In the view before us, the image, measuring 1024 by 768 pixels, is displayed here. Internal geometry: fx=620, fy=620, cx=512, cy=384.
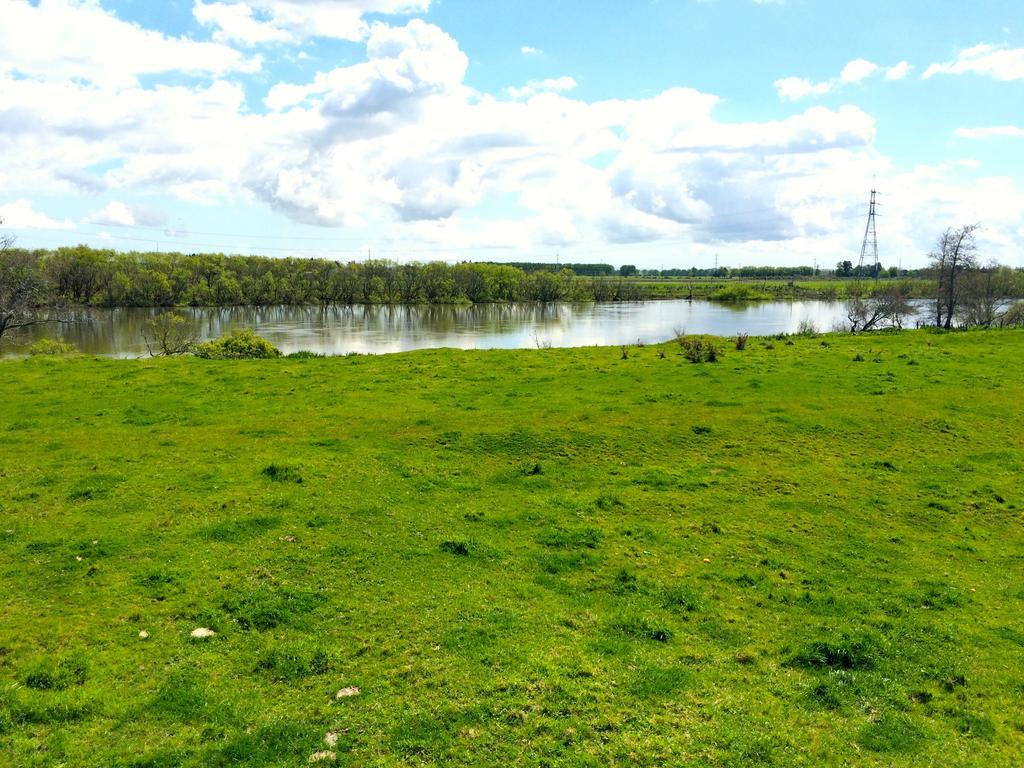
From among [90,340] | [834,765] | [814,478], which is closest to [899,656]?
[834,765]

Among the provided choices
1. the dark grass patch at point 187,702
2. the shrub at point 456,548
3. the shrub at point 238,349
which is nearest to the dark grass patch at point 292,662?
the dark grass patch at point 187,702

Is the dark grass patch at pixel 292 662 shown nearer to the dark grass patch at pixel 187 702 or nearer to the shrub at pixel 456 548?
the dark grass patch at pixel 187 702

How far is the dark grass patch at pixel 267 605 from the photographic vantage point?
812 cm

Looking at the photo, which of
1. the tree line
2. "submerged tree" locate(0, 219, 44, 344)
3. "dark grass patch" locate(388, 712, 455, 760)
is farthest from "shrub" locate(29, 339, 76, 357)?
the tree line

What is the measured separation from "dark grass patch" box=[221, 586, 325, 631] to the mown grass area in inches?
1.6

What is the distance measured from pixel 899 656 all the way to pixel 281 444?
13.7 m

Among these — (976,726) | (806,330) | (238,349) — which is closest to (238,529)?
(976,726)

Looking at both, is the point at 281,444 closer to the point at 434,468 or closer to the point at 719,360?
the point at 434,468

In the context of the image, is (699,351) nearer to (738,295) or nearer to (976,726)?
(976,726)

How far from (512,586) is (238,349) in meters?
28.3

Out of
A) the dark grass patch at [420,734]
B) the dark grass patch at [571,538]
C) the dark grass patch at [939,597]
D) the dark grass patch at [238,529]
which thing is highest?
the dark grass patch at [238,529]

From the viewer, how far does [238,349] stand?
108 ft

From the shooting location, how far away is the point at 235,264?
129 metres

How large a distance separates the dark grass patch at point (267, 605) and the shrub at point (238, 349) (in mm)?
25783
